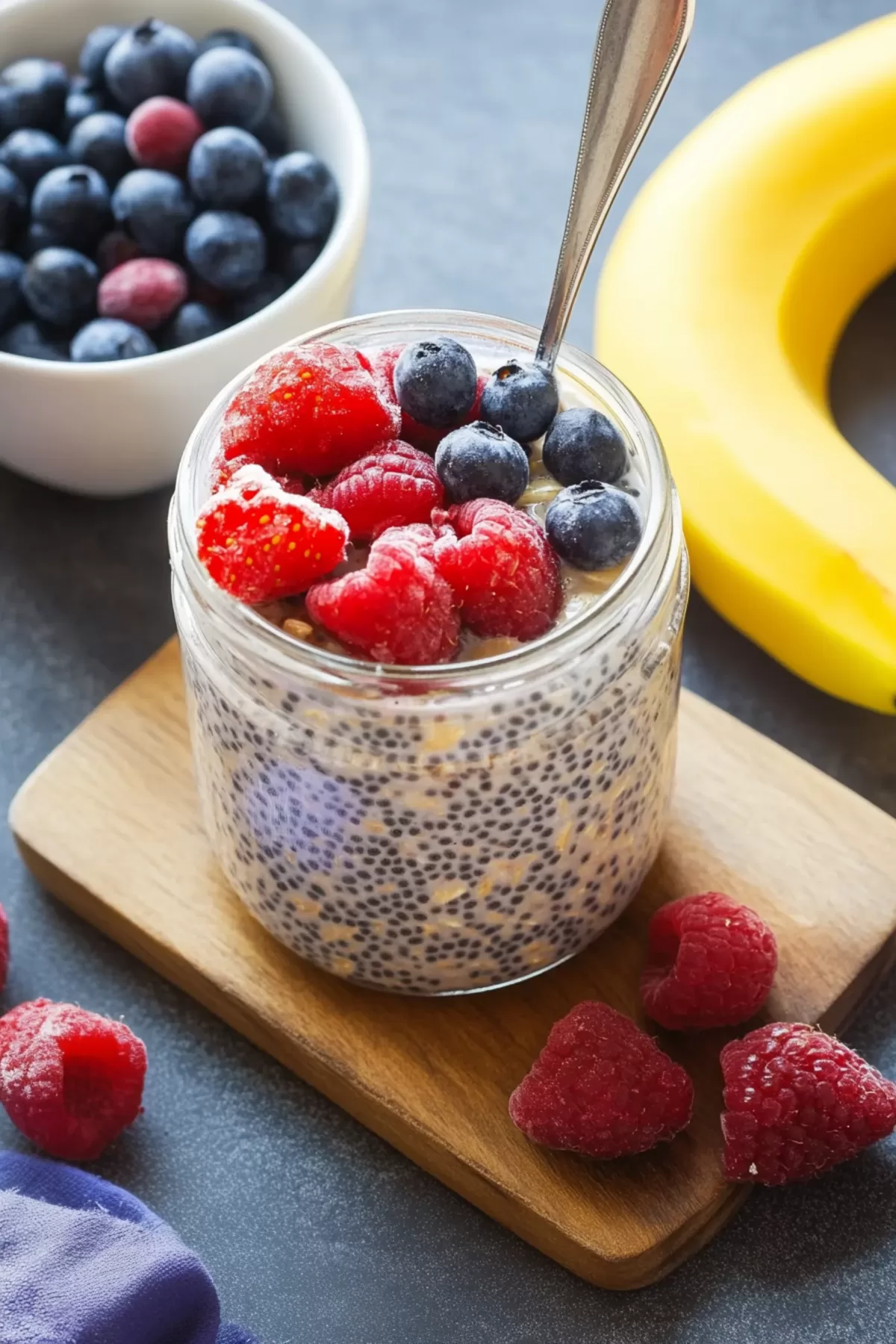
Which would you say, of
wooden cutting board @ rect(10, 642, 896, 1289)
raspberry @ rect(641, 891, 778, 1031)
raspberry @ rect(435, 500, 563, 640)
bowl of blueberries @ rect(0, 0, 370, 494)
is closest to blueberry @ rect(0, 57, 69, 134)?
bowl of blueberries @ rect(0, 0, 370, 494)

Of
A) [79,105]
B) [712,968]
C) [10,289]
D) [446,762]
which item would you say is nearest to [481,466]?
[446,762]

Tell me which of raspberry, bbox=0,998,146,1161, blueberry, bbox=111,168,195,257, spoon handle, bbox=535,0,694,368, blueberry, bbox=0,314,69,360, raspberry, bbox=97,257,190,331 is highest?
spoon handle, bbox=535,0,694,368

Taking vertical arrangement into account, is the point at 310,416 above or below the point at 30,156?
above

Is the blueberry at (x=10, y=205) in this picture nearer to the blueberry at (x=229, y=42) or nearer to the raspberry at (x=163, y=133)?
the raspberry at (x=163, y=133)

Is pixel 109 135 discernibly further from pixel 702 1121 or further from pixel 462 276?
pixel 702 1121

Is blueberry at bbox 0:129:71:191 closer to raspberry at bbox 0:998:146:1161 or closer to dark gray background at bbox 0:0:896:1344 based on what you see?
dark gray background at bbox 0:0:896:1344

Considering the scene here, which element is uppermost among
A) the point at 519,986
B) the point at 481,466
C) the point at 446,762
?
the point at 481,466

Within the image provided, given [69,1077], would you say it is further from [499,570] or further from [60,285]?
[60,285]

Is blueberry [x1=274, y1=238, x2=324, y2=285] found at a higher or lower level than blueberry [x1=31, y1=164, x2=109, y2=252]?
higher
